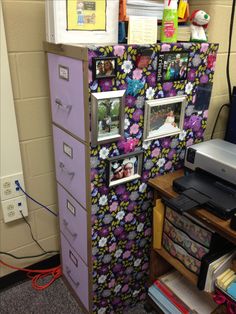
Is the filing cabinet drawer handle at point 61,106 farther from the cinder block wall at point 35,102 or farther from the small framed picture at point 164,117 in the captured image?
the small framed picture at point 164,117

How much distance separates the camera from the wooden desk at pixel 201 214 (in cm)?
104

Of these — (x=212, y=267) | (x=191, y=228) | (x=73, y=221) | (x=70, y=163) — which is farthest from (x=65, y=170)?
(x=212, y=267)

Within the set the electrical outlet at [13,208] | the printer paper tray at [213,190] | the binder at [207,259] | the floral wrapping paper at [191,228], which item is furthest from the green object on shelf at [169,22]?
the electrical outlet at [13,208]

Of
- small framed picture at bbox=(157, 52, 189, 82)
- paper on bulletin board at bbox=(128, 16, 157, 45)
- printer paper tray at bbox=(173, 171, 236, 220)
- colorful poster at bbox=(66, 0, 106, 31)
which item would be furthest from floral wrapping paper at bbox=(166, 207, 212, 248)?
colorful poster at bbox=(66, 0, 106, 31)

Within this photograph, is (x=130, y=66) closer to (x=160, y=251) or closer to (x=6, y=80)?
(x=6, y=80)

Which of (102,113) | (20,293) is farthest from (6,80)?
(20,293)

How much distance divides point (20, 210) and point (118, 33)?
3.20ft

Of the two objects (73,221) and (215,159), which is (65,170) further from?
(215,159)

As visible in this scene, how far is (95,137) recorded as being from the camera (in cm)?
108

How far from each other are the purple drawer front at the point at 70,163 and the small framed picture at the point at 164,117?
0.29 m

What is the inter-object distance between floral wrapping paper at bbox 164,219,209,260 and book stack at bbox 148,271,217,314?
11.9 inches

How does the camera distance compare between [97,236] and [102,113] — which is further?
[97,236]

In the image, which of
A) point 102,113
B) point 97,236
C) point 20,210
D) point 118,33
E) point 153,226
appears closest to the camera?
point 102,113

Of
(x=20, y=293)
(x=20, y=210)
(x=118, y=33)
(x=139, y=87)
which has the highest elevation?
(x=118, y=33)
